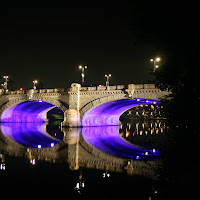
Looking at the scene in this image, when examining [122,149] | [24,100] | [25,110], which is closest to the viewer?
[122,149]

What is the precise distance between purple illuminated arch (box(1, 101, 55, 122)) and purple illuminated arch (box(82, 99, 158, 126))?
45.7ft

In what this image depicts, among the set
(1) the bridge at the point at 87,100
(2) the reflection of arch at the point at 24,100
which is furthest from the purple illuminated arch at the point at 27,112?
(2) the reflection of arch at the point at 24,100

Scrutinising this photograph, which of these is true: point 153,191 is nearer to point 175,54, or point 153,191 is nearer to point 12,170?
point 175,54

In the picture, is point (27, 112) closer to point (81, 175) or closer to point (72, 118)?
point (72, 118)

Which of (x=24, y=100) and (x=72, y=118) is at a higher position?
(x=24, y=100)

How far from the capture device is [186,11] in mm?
7926

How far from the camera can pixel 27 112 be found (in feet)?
219

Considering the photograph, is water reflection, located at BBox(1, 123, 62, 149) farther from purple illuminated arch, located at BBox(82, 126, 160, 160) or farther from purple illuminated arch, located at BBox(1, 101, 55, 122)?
purple illuminated arch, located at BBox(1, 101, 55, 122)

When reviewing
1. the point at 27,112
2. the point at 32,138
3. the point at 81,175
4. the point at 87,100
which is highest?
the point at 87,100

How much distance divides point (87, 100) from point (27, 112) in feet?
94.0

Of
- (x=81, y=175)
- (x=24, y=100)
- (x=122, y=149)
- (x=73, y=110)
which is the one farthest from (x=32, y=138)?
(x=24, y=100)

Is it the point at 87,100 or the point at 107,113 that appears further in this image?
the point at 107,113

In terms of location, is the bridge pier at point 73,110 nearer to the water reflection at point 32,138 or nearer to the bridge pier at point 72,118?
the bridge pier at point 72,118

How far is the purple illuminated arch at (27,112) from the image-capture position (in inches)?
2351
